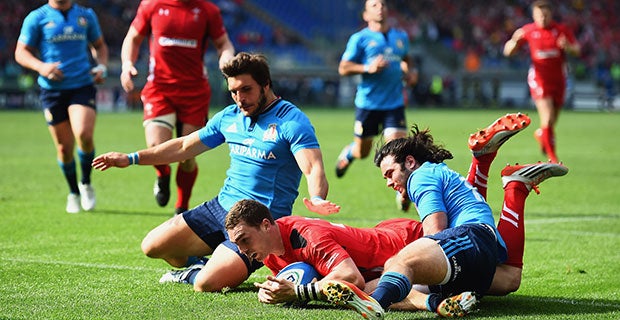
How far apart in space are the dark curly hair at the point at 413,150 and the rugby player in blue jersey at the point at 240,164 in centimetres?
46

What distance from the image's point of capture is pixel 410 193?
20.1 feet

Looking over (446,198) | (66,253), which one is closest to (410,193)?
(446,198)

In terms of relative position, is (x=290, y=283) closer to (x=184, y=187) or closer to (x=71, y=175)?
(x=184, y=187)

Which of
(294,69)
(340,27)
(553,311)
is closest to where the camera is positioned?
(553,311)

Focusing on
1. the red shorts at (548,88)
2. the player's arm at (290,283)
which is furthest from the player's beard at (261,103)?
the red shorts at (548,88)

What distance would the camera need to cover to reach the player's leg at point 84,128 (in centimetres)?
1123


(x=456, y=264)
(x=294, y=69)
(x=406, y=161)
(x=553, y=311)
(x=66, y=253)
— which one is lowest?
(x=294, y=69)

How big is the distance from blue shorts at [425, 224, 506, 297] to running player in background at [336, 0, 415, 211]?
21.6ft

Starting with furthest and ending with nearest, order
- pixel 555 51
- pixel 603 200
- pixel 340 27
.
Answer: pixel 340 27 < pixel 555 51 < pixel 603 200

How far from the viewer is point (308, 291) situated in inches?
225

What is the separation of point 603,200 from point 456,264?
24.9 feet

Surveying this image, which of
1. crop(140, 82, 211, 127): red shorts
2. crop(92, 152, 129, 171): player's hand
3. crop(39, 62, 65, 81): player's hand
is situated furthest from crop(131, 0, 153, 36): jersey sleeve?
crop(92, 152, 129, 171): player's hand

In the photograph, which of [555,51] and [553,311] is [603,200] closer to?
[555,51]

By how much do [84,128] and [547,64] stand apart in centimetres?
928
